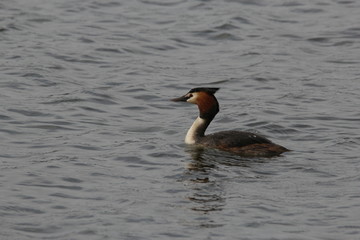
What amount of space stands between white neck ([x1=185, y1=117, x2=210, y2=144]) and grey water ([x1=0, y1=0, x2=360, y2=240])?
0.54 ft

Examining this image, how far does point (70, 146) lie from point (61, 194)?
2.43 meters

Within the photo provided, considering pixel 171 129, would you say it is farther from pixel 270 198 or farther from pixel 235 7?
pixel 235 7

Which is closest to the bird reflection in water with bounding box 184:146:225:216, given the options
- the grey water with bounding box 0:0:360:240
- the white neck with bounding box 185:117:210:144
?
the grey water with bounding box 0:0:360:240

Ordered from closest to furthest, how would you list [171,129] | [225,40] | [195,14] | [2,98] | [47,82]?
[171,129], [2,98], [47,82], [225,40], [195,14]

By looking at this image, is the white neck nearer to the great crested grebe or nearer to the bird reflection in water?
the great crested grebe

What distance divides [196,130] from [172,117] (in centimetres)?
167

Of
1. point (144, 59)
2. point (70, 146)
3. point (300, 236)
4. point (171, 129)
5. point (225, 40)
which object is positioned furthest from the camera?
point (225, 40)

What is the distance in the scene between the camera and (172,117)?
1733cm

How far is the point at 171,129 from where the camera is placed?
54.1 feet

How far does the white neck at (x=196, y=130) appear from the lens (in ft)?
51.3

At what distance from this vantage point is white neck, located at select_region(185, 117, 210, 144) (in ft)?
51.3

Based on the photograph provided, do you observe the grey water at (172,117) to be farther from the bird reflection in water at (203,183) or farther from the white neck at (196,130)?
the white neck at (196,130)

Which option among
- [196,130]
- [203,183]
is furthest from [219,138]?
[203,183]

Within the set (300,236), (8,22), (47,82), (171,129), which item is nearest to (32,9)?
(8,22)
